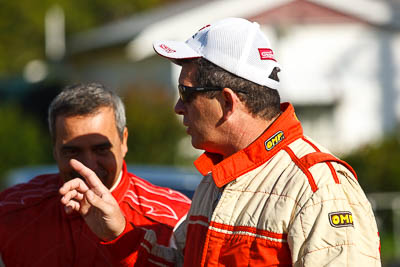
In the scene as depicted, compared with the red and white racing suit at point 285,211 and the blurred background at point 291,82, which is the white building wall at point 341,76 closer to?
the blurred background at point 291,82

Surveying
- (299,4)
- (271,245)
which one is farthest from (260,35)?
(299,4)

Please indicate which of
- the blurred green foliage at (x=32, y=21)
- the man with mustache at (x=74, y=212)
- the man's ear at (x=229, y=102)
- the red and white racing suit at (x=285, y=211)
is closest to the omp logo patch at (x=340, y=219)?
the red and white racing suit at (x=285, y=211)

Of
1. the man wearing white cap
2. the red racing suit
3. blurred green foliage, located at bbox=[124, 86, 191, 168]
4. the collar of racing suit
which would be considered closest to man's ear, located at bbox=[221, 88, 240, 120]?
the man wearing white cap

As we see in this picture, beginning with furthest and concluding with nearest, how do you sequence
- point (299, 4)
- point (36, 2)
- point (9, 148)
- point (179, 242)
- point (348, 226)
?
point (36, 2) < point (299, 4) < point (9, 148) < point (179, 242) < point (348, 226)

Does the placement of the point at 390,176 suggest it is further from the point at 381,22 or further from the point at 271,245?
the point at 271,245

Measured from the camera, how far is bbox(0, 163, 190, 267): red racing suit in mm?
3766

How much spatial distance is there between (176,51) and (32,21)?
36.1 m

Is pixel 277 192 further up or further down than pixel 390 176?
further up

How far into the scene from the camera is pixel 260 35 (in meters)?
3.18

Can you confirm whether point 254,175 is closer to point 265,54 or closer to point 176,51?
point 265,54

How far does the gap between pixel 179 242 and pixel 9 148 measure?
12636 mm

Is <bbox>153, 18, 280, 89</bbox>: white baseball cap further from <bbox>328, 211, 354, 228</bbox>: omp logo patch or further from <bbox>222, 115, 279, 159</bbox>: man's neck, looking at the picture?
<bbox>328, 211, 354, 228</bbox>: omp logo patch

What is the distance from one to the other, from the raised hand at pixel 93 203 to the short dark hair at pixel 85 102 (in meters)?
0.72

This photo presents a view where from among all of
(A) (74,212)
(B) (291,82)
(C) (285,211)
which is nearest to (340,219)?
(C) (285,211)
